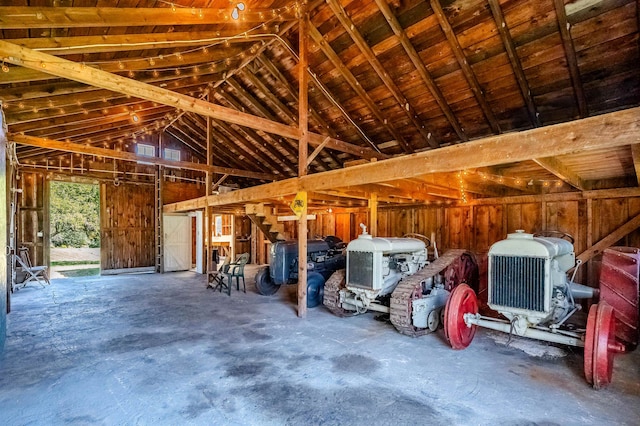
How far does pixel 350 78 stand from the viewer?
220 inches

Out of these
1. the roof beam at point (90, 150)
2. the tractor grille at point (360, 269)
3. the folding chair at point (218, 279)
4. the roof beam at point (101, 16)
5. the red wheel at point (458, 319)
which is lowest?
the folding chair at point (218, 279)

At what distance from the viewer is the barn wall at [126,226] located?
9.72m

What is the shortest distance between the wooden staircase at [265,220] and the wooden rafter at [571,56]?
614 centimetres

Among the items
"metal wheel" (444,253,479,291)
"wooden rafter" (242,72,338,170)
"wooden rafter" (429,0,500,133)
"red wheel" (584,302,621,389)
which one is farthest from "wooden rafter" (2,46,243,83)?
"red wheel" (584,302,621,389)

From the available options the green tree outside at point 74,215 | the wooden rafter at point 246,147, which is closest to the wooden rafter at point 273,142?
the wooden rafter at point 246,147

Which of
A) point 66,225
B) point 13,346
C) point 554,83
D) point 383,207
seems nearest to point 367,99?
point 554,83

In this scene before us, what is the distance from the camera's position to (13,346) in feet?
12.7

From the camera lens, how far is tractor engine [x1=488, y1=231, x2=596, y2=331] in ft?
10.4

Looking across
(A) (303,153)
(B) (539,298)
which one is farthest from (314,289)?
(B) (539,298)

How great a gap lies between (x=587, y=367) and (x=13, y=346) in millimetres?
5999

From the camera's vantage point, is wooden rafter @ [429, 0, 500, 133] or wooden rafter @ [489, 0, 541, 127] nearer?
wooden rafter @ [489, 0, 541, 127]

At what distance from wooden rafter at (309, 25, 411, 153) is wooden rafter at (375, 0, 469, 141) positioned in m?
1.07

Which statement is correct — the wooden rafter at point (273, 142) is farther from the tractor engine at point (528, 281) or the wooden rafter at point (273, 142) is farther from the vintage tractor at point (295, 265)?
the tractor engine at point (528, 281)

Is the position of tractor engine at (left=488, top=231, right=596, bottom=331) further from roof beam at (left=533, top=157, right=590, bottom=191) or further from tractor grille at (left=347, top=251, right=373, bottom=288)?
tractor grille at (left=347, top=251, right=373, bottom=288)
